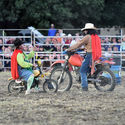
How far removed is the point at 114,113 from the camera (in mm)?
7656

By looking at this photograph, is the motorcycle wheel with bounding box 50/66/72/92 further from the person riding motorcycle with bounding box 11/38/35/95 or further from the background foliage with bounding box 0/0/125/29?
the background foliage with bounding box 0/0/125/29

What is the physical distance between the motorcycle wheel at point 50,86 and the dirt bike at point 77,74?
413 mm

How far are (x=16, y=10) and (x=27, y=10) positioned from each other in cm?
60

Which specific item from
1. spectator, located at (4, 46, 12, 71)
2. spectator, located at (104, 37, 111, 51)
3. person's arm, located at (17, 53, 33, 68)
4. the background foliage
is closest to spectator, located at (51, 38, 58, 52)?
spectator, located at (4, 46, 12, 71)

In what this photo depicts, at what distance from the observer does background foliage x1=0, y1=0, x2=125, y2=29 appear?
2467 cm

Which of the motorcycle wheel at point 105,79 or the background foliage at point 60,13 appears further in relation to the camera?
the background foliage at point 60,13

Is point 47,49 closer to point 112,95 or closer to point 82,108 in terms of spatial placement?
point 112,95

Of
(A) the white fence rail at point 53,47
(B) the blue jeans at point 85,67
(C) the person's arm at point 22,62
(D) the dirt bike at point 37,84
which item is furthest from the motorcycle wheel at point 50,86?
(A) the white fence rail at point 53,47

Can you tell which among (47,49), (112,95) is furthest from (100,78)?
(47,49)

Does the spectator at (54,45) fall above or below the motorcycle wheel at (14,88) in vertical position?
above

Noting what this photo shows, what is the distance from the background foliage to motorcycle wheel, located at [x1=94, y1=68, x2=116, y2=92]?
13.5m

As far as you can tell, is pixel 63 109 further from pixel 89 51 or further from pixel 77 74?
pixel 77 74

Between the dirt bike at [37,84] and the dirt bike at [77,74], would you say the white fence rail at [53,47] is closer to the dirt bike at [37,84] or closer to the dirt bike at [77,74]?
the dirt bike at [77,74]

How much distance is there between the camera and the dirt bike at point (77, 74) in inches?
440
